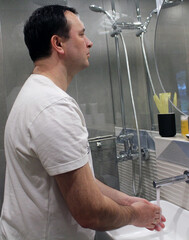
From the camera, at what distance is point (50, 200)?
798 millimetres

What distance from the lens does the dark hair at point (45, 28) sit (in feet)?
3.01

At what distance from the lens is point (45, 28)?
921 mm

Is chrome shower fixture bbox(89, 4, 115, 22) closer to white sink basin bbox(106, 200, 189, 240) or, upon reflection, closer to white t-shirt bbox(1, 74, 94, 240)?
white t-shirt bbox(1, 74, 94, 240)

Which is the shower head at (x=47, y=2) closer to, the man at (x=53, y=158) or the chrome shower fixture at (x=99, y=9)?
the chrome shower fixture at (x=99, y=9)

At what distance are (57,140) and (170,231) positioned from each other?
0.74 meters

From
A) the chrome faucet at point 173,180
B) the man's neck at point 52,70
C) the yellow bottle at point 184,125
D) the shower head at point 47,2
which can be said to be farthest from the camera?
the shower head at point 47,2

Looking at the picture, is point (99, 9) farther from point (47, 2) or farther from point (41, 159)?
point (41, 159)

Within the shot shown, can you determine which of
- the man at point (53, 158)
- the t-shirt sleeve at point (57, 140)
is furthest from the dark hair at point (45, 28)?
the t-shirt sleeve at point (57, 140)

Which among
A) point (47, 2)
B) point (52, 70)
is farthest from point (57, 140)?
point (47, 2)

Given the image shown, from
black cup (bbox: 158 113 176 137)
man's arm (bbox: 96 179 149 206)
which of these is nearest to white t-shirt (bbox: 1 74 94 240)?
man's arm (bbox: 96 179 149 206)

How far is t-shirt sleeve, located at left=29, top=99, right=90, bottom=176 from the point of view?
70cm

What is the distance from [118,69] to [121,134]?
15.3 inches

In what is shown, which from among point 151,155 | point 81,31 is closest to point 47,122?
point 81,31

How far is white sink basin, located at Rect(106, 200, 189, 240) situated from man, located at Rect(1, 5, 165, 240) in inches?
6.6
